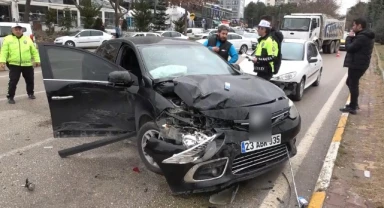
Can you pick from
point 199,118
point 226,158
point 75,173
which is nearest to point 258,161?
point 226,158

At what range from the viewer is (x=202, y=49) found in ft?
16.1

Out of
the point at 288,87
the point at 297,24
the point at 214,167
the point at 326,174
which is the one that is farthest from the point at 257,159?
the point at 297,24

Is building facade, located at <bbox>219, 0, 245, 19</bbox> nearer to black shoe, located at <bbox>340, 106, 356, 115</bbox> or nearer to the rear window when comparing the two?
the rear window

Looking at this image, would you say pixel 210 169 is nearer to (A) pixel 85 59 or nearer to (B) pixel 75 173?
(B) pixel 75 173

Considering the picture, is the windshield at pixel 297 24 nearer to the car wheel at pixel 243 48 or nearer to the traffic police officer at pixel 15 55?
the car wheel at pixel 243 48

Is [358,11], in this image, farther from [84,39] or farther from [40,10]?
Result: [84,39]

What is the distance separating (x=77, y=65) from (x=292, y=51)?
5918 millimetres

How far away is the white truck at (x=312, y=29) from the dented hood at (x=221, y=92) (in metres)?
18.8

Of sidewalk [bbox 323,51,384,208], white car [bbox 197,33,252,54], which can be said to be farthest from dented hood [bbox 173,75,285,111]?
white car [bbox 197,33,252,54]

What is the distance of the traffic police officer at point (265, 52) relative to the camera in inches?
217

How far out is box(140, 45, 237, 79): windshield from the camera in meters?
4.15

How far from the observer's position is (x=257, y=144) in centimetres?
314

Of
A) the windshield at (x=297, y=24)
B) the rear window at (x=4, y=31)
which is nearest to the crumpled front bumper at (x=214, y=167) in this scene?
the rear window at (x=4, y=31)

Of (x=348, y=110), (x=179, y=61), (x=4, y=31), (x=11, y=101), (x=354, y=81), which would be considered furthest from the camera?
(x=4, y=31)
